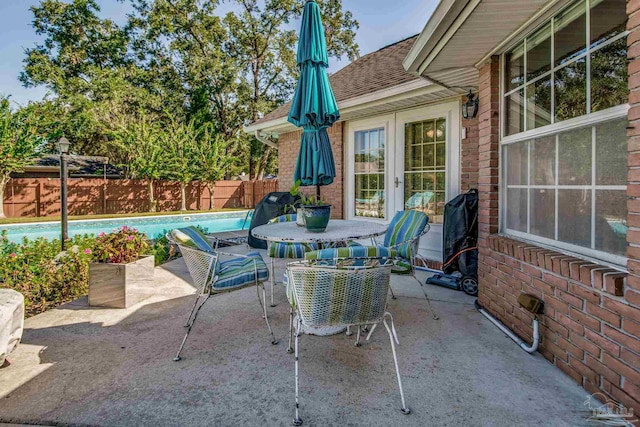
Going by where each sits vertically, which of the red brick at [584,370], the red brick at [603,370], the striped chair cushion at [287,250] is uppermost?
the striped chair cushion at [287,250]

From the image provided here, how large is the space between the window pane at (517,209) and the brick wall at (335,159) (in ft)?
12.2

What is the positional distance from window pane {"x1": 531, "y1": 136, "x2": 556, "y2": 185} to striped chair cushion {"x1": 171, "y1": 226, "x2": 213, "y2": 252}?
8.69 ft

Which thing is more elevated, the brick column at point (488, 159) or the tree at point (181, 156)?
the tree at point (181, 156)

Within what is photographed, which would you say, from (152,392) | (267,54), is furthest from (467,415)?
(267,54)

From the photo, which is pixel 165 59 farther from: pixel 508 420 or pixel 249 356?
pixel 508 420

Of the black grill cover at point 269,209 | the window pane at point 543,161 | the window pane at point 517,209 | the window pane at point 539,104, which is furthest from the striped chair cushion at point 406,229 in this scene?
the black grill cover at point 269,209

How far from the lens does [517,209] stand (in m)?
3.09

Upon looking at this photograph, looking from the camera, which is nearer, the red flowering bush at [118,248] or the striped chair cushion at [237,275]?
the striped chair cushion at [237,275]

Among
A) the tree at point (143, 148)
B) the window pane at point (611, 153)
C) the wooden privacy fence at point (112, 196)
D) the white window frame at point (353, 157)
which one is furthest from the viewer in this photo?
the tree at point (143, 148)

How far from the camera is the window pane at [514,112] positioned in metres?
3.00

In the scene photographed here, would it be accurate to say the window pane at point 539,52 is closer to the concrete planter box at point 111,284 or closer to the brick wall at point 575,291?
the brick wall at point 575,291

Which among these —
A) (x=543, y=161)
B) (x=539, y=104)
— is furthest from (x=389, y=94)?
(x=543, y=161)

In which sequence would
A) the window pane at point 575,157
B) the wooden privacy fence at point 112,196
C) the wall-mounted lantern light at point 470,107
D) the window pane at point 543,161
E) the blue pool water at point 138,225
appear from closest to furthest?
the window pane at point 575,157 → the window pane at point 543,161 → the wall-mounted lantern light at point 470,107 → the blue pool water at point 138,225 → the wooden privacy fence at point 112,196

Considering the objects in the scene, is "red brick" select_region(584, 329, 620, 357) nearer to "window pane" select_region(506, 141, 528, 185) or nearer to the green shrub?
"window pane" select_region(506, 141, 528, 185)
